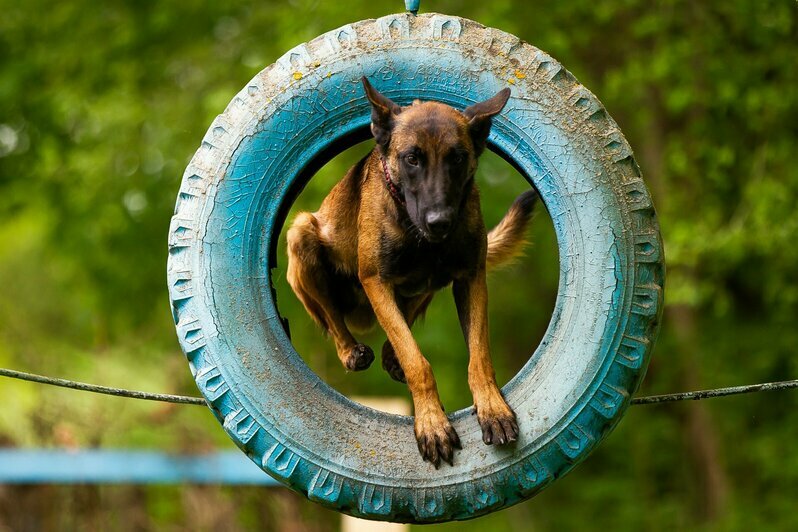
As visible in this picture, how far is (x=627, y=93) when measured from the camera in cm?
1064

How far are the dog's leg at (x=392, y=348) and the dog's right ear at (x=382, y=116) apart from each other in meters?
1.00

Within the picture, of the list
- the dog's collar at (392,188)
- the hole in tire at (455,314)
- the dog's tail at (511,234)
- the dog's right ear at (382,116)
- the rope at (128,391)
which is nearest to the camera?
the dog's right ear at (382,116)

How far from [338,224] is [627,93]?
6.24 m

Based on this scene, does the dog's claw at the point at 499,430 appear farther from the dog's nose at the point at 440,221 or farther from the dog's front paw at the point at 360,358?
the dog's front paw at the point at 360,358

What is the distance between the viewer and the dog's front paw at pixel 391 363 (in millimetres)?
4953

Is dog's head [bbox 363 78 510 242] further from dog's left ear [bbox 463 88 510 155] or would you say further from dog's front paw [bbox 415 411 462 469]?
dog's front paw [bbox 415 411 462 469]

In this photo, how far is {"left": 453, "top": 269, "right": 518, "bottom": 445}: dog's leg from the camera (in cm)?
406

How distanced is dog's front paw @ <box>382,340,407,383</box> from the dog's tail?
66 centimetres

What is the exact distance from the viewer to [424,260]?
4.46 m

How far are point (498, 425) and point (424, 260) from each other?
0.75 meters

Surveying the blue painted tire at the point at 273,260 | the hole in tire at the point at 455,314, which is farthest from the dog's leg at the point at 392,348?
the hole in tire at the point at 455,314

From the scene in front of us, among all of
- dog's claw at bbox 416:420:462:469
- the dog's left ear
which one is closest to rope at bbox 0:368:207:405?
dog's claw at bbox 416:420:462:469

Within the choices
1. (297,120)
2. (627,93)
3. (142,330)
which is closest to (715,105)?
(627,93)

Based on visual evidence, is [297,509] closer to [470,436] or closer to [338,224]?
[338,224]
